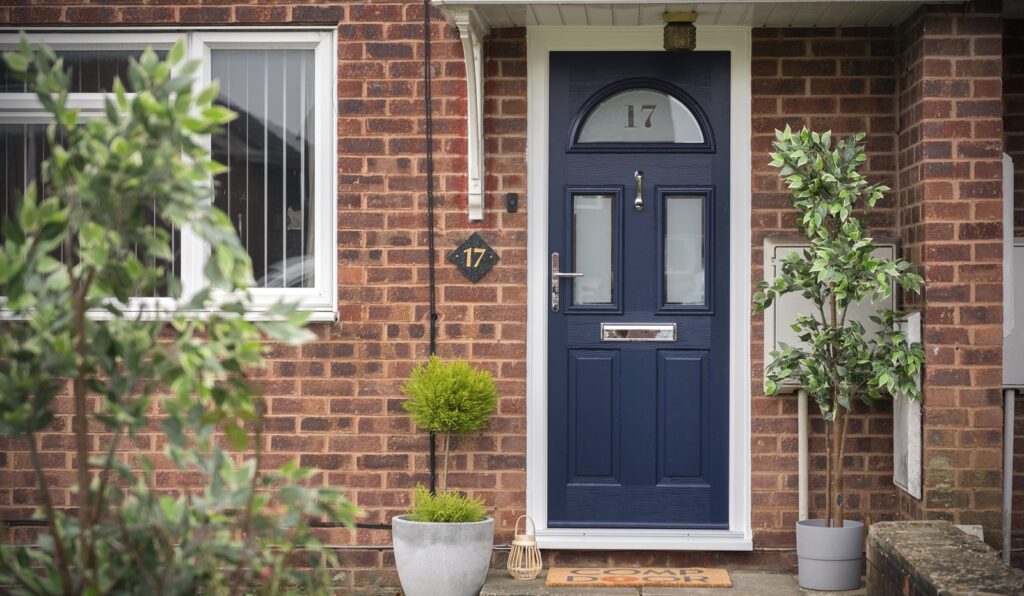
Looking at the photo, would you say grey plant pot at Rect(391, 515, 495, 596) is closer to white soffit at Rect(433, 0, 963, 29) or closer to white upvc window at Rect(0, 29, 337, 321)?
white upvc window at Rect(0, 29, 337, 321)

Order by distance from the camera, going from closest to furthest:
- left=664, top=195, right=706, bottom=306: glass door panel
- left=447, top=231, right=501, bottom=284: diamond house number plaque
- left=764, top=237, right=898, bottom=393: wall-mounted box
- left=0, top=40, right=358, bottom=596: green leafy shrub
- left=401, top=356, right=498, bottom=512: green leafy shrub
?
left=0, top=40, right=358, bottom=596: green leafy shrub < left=401, top=356, right=498, bottom=512: green leafy shrub < left=764, top=237, right=898, bottom=393: wall-mounted box < left=447, top=231, right=501, bottom=284: diamond house number plaque < left=664, top=195, right=706, bottom=306: glass door panel

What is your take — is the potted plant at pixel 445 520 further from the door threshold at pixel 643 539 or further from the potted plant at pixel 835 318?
the potted plant at pixel 835 318

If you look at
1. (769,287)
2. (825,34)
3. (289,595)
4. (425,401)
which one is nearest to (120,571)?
(289,595)

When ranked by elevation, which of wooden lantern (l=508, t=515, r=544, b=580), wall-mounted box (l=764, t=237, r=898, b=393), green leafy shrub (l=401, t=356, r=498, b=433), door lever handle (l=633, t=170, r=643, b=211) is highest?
door lever handle (l=633, t=170, r=643, b=211)

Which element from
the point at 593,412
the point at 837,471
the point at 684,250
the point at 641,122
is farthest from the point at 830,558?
the point at 641,122

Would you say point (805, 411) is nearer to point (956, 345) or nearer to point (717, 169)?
point (956, 345)

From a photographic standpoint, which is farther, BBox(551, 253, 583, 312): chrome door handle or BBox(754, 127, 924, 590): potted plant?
BBox(551, 253, 583, 312): chrome door handle

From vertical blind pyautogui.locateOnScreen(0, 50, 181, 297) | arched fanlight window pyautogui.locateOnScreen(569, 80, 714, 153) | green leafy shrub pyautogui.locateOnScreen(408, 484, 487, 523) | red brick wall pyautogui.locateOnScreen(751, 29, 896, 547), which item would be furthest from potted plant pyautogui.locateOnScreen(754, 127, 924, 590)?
vertical blind pyautogui.locateOnScreen(0, 50, 181, 297)

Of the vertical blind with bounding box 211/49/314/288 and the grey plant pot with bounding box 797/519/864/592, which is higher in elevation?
the vertical blind with bounding box 211/49/314/288

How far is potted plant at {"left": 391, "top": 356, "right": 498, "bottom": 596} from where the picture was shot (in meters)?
5.30

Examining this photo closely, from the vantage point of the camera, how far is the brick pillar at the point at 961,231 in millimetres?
5430

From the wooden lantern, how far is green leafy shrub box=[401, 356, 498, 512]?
18.3 inches

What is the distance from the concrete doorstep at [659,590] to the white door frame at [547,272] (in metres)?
0.30

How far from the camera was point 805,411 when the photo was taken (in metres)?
5.75
